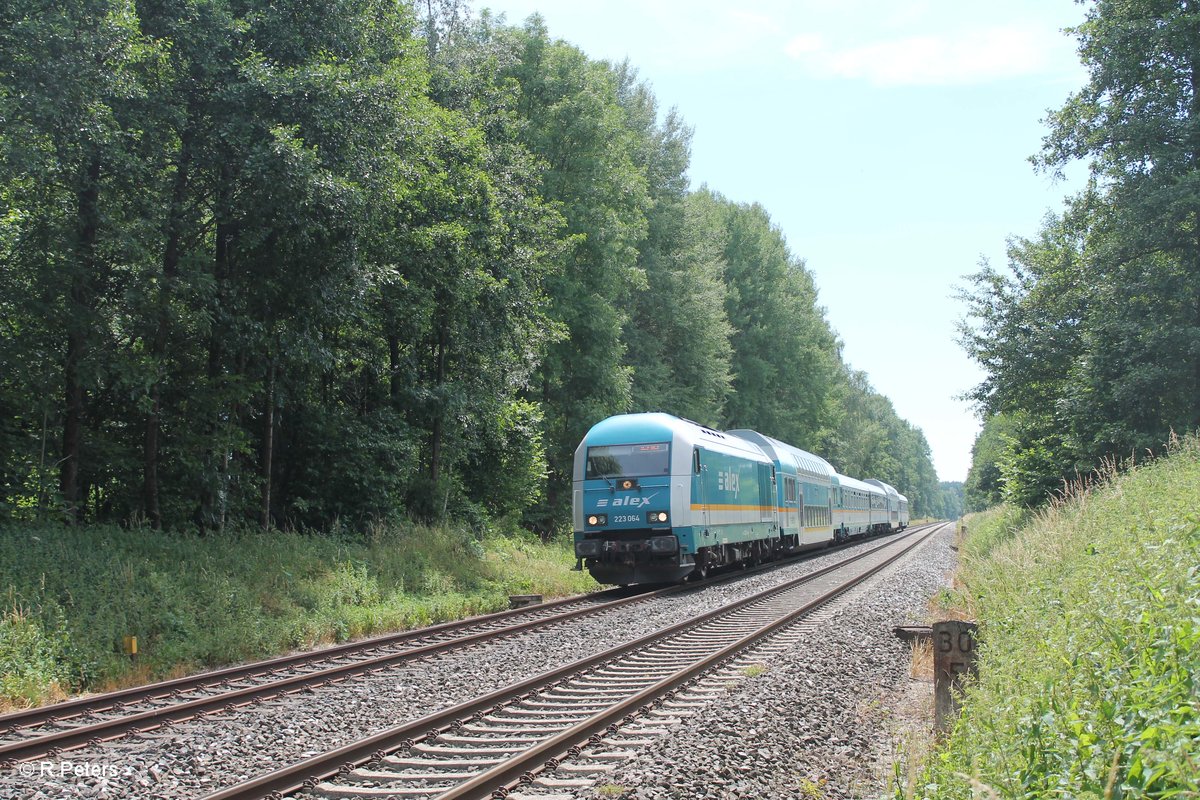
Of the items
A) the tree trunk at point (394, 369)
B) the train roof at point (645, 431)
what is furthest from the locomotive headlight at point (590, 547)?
the tree trunk at point (394, 369)

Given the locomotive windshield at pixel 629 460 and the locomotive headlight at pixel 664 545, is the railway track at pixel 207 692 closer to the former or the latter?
the locomotive headlight at pixel 664 545

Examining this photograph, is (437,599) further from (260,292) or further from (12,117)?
(12,117)

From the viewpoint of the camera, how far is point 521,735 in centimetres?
716

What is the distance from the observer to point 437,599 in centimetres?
1574

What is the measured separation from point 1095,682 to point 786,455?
937 inches

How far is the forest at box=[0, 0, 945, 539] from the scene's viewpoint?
1349cm

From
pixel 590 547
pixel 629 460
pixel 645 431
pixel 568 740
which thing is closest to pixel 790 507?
pixel 645 431

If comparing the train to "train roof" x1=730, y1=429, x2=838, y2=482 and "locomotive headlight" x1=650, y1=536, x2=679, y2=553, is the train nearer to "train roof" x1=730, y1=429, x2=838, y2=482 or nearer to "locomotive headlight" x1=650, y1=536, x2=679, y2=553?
"locomotive headlight" x1=650, y1=536, x2=679, y2=553

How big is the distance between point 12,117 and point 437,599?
928 centimetres

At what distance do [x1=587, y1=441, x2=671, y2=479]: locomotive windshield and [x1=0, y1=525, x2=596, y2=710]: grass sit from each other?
2.84 m

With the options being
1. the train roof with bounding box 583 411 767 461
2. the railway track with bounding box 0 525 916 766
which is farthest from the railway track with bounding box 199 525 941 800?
the train roof with bounding box 583 411 767 461

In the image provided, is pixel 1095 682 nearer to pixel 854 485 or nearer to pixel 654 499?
pixel 654 499

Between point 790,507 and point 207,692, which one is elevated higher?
point 790,507

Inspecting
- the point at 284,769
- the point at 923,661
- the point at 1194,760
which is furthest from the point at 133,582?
the point at 1194,760
